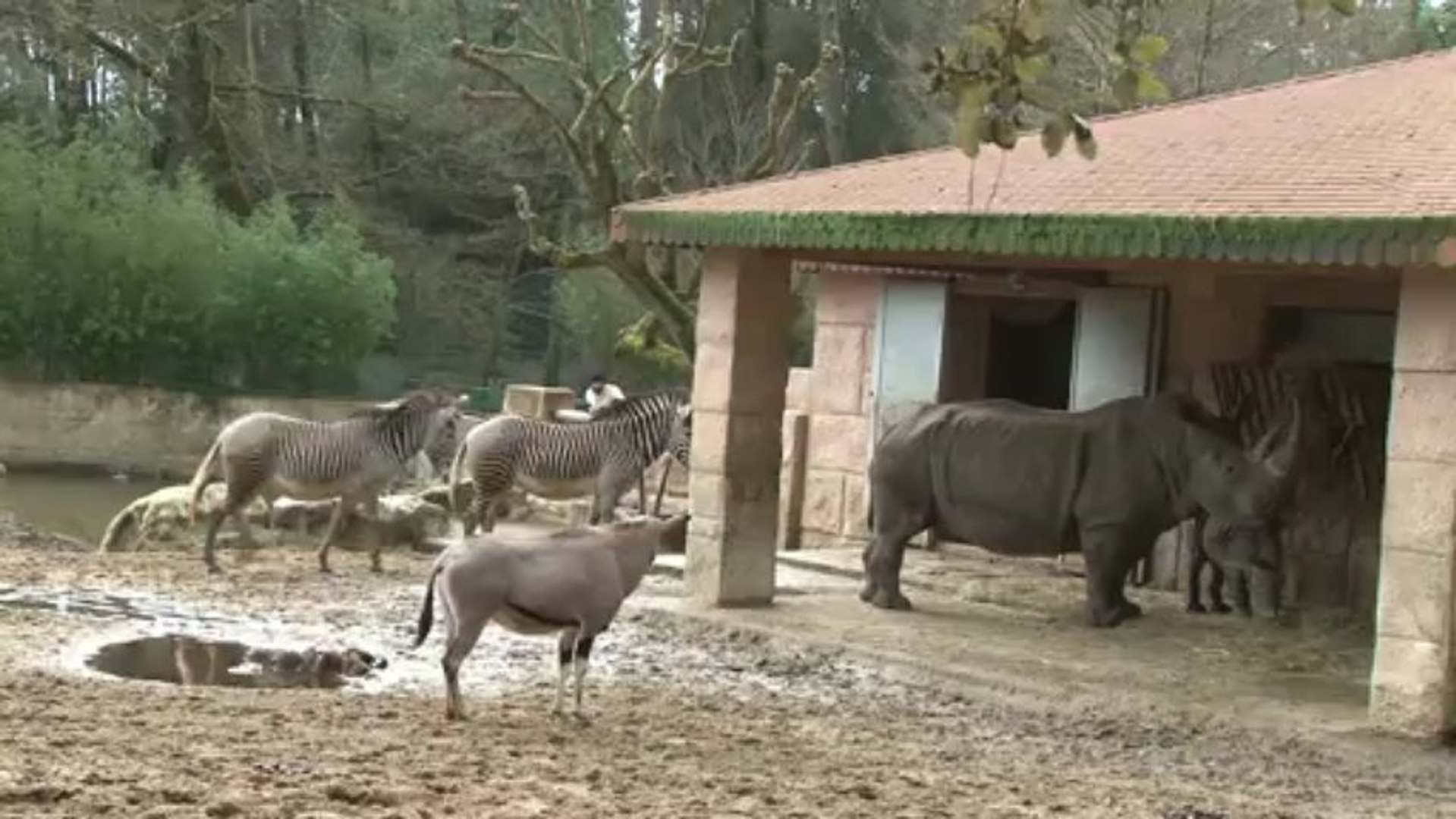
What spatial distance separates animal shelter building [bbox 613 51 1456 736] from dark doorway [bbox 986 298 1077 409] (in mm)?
55

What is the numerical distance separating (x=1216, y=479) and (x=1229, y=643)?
0.90 meters

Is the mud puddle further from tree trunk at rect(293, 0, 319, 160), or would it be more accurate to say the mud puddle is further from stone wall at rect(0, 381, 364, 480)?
tree trunk at rect(293, 0, 319, 160)

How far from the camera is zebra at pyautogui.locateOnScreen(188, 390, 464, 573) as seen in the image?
13695 mm

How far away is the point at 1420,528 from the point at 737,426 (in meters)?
4.21

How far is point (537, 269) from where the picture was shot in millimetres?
35812

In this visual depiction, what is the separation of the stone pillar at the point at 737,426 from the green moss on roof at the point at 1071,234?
350mm

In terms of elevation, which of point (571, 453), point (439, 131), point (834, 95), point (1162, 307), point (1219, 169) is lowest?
point (571, 453)

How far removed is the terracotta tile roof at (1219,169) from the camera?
31.3ft

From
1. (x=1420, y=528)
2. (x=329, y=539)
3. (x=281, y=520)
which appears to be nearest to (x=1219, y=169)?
(x=1420, y=528)

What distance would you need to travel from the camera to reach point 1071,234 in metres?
10.0

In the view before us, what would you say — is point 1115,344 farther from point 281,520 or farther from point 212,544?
point 281,520

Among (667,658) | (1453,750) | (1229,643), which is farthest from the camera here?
(1229,643)

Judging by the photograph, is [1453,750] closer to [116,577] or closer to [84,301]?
[116,577]

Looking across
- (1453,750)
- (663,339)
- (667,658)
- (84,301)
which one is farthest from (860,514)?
(84,301)
